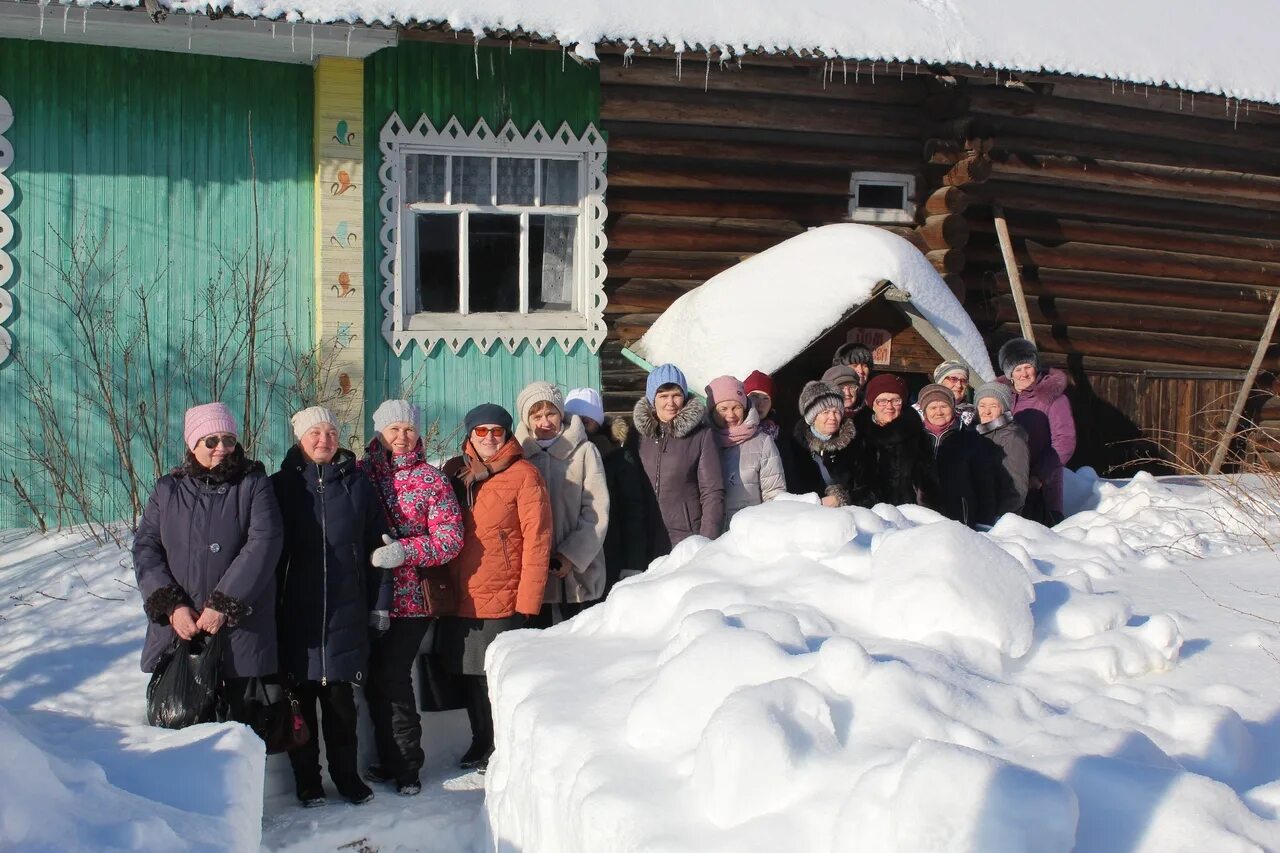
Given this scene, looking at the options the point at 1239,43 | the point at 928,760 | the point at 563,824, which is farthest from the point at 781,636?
the point at 1239,43

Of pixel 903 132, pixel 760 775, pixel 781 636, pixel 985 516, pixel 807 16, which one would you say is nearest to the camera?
pixel 760 775

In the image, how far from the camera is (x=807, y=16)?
29.0 ft

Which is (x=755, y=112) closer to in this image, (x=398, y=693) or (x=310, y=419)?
(x=310, y=419)

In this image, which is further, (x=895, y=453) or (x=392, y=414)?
(x=895, y=453)

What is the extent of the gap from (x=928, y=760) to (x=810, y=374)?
5.66 m

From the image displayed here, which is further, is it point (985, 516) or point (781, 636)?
point (985, 516)

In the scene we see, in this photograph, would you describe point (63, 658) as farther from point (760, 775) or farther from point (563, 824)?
point (760, 775)

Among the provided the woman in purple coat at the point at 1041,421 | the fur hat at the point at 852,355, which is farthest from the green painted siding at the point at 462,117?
the woman in purple coat at the point at 1041,421

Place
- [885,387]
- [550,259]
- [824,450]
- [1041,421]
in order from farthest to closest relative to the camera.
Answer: [550,259]
[1041,421]
[885,387]
[824,450]

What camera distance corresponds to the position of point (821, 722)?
309 cm

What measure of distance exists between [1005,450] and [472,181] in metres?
4.17

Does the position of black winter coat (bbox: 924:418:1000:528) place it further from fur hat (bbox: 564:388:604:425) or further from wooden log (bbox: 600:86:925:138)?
wooden log (bbox: 600:86:925:138)

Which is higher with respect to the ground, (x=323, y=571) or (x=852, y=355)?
(x=852, y=355)

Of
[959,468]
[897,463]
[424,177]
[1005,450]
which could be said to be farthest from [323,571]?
[424,177]
